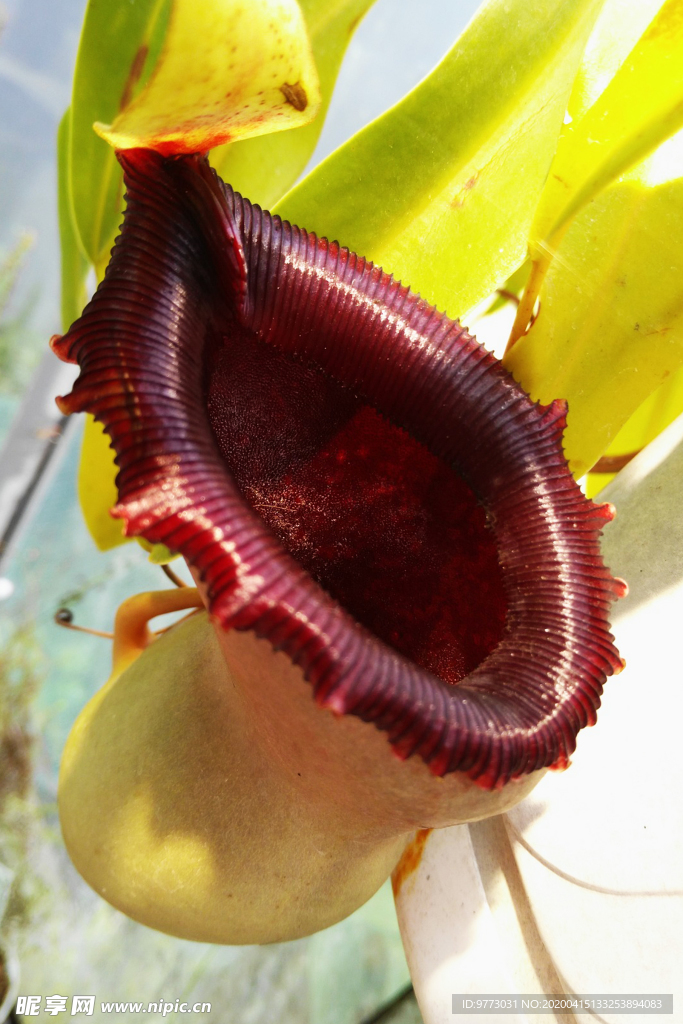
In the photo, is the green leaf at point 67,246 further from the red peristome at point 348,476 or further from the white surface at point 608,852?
the white surface at point 608,852

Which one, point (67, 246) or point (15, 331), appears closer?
point (67, 246)

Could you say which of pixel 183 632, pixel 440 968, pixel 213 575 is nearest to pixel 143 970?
pixel 440 968

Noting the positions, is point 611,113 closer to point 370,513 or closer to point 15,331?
point 370,513

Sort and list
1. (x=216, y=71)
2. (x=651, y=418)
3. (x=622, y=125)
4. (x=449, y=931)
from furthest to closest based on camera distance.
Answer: (x=651, y=418)
(x=449, y=931)
(x=622, y=125)
(x=216, y=71)

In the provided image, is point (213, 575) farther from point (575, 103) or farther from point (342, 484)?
point (575, 103)

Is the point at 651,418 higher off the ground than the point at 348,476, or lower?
higher

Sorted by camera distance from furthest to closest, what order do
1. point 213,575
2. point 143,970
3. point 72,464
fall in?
point 72,464
point 143,970
point 213,575

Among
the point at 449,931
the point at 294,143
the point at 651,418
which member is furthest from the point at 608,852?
the point at 294,143
